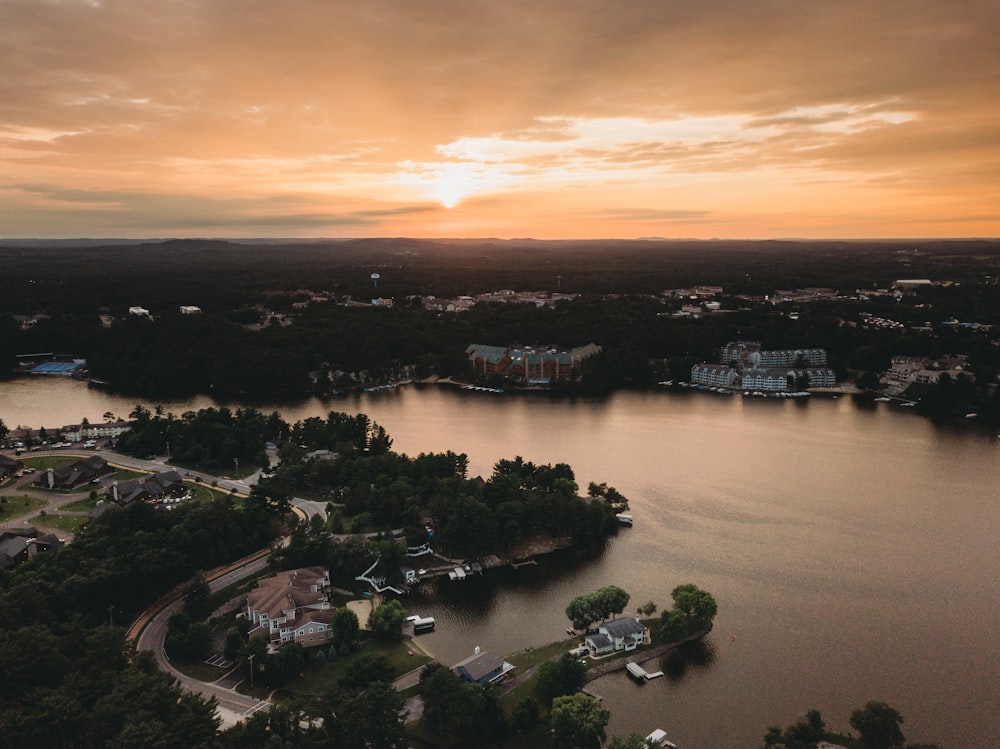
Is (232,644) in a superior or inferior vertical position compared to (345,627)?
inferior

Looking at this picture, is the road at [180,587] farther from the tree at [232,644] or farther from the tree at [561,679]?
the tree at [561,679]

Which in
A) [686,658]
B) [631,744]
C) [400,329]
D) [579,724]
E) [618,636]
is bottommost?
[686,658]

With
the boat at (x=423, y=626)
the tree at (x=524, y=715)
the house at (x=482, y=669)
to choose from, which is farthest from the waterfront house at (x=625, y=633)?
the boat at (x=423, y=626)

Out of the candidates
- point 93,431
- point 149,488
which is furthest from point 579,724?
point 93,431

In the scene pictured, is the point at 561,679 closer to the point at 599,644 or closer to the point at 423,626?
the point at 599,644

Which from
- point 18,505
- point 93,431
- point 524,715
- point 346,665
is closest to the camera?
point 524,715

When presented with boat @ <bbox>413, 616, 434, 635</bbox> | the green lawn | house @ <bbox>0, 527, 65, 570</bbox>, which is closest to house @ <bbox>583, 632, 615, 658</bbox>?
boat @ <bbox>413, 616, 434, 635</bbox>

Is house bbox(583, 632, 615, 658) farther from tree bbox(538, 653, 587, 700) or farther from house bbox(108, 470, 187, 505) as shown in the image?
house bbox(108, 470, 187, 505)
